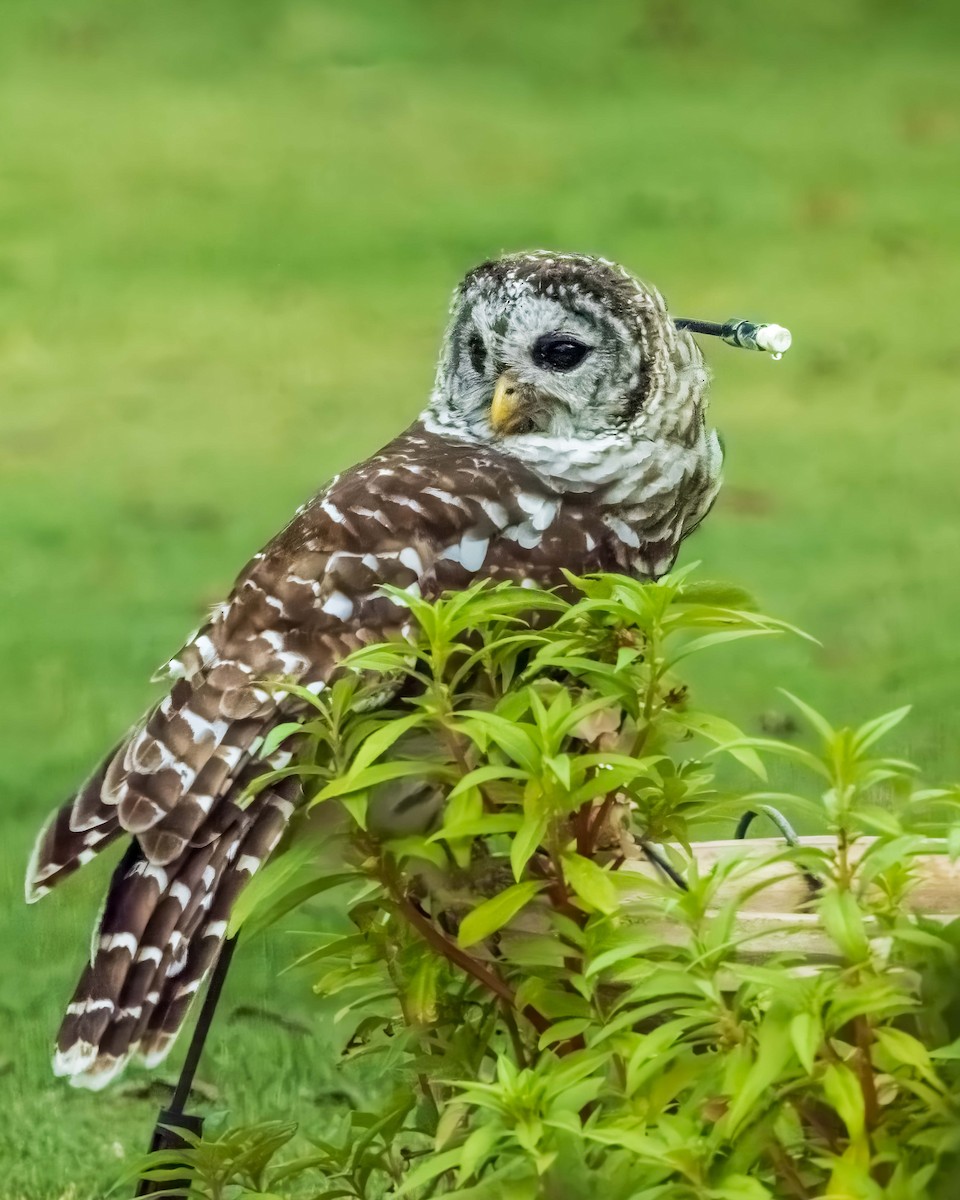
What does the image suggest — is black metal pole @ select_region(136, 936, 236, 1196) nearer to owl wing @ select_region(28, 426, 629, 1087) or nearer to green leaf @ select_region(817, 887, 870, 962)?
owl wing @ select_region(28, 426, 629, 1087)

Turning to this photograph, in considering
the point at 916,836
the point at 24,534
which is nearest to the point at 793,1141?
the point at 916,836

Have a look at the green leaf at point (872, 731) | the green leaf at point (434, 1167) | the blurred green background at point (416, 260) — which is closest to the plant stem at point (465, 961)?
the green leaf at point (434, 1167)

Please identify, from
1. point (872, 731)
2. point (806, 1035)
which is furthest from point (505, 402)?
point (806, 1035)

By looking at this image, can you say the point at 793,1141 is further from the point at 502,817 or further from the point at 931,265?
the point at 931,265

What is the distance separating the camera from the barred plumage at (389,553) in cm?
92

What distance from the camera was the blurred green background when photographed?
6.23 ft

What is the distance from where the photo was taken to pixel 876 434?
2.01 metres

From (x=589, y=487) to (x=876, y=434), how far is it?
1023 mm

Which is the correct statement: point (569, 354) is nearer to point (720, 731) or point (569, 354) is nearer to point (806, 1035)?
point (720, 731)

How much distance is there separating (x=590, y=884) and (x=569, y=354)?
534 millimetres

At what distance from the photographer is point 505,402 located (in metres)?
1.11

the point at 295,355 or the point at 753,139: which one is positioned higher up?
the point at 753,139

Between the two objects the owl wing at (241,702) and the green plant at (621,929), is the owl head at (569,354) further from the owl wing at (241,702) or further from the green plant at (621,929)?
the green plant at (621,929)

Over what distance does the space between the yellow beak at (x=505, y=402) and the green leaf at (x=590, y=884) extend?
0.48 m
